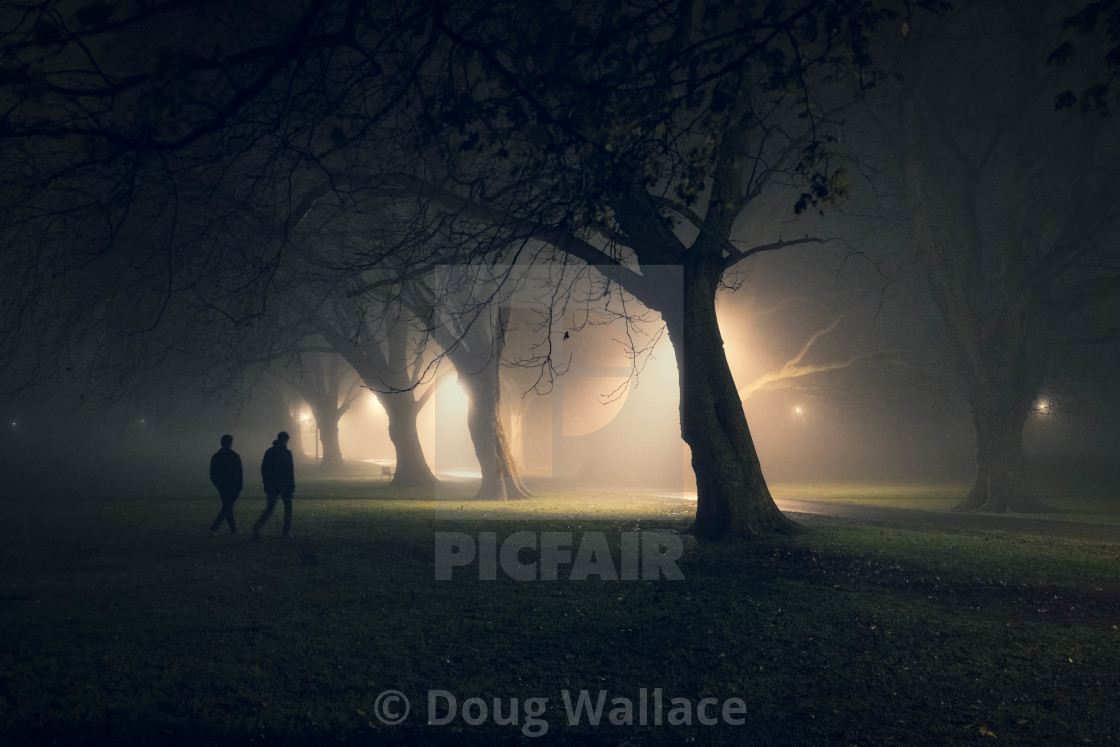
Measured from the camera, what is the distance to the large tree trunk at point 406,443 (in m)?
30.6

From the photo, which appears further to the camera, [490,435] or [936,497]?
[936,497]

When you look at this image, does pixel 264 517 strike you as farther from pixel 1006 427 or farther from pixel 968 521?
pixel 1006 427

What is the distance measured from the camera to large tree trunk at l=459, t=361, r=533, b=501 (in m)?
25.1

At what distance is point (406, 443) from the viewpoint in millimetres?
30953

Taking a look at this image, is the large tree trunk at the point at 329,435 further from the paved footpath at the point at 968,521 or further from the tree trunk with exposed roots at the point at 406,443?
the paved footpath at the point at 968,521

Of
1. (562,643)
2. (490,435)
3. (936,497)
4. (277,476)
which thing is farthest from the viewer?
(936,497)

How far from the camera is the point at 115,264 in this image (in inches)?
568

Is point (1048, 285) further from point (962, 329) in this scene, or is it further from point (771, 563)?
point (771, 563)

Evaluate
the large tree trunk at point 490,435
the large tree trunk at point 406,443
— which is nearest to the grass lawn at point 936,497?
the large tree trunk at point 490,435

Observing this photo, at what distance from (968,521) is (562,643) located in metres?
15.1

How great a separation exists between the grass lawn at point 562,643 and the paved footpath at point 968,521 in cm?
447

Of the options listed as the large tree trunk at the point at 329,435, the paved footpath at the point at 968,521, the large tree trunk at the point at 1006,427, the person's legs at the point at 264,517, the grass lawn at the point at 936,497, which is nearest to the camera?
the person's legs at the point at 264,517

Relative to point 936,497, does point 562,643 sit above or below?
above

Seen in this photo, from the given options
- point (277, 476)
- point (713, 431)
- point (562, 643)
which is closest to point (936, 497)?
point (713, 431)
